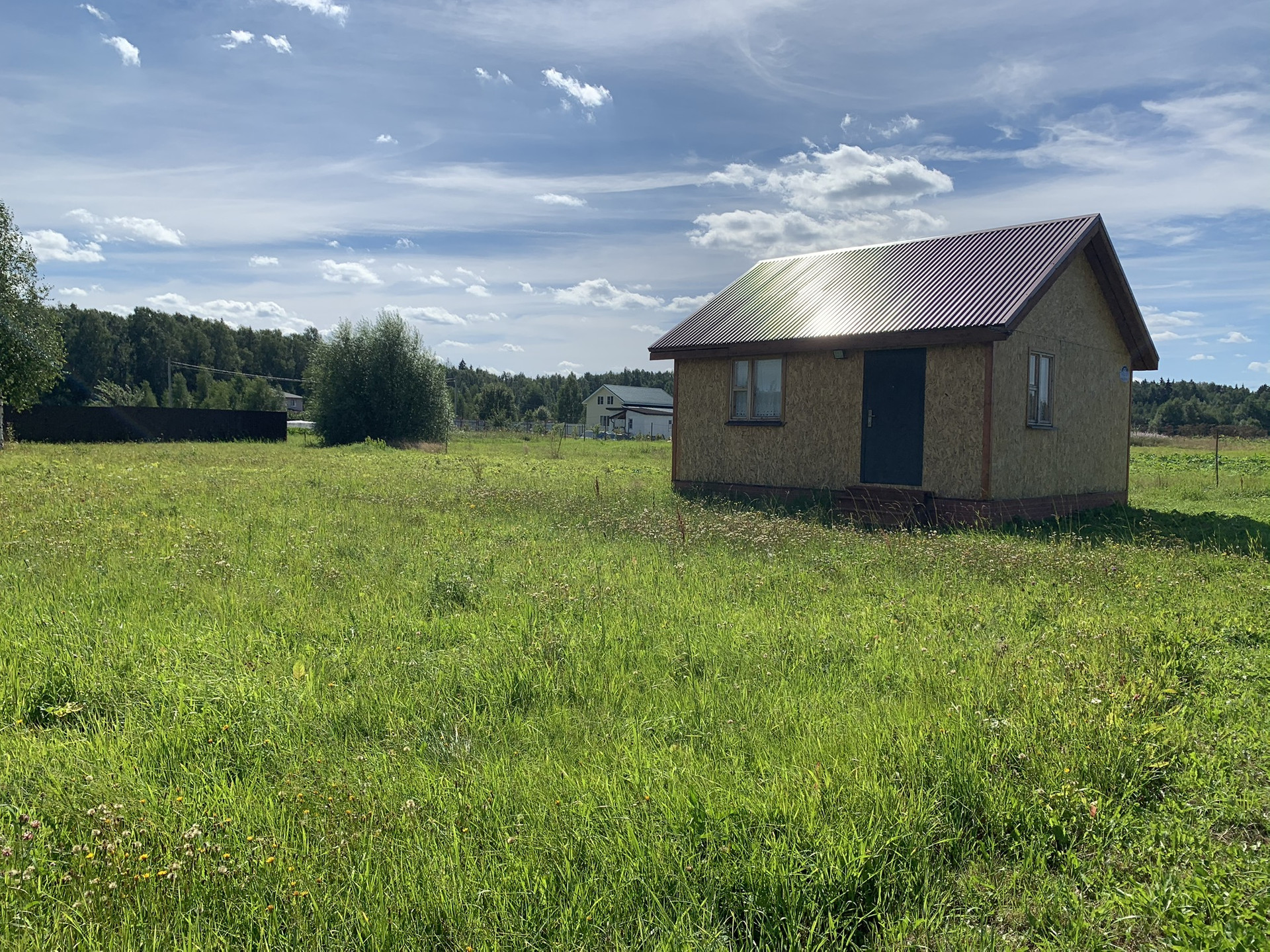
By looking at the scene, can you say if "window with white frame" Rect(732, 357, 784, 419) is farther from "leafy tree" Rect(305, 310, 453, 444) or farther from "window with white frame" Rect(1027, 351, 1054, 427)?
"leafy tree" Rect(305, 310, 453, 444)

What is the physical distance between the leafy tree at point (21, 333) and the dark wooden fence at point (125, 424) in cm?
413

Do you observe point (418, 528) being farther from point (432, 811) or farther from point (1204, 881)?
point (1204, 881)

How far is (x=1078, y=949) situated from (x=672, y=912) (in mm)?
1302

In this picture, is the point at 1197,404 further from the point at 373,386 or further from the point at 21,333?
the point at 21,333

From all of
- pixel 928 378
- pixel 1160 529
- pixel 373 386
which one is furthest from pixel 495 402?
pixel 1160 529

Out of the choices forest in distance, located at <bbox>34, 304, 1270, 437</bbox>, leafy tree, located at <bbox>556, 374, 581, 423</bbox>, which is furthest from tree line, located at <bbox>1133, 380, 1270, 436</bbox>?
leafy tree, located at <bbox>556, 374, 581, 423</bbox>

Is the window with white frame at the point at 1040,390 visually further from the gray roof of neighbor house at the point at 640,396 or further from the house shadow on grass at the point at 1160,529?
the gray roof of neighbor house at the point at 640,396

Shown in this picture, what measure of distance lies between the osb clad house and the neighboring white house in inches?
2567

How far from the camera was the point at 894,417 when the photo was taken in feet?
44.9

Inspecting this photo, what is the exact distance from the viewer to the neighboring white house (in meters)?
88.6

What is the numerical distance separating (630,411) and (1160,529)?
254 ft

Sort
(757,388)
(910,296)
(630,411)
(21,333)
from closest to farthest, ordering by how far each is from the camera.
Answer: (910,296) → (757,388) → (21,333) → (630,411)

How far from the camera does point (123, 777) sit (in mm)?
3627

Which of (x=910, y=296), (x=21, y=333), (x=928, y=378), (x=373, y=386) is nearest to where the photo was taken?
(x=928, y=378)
